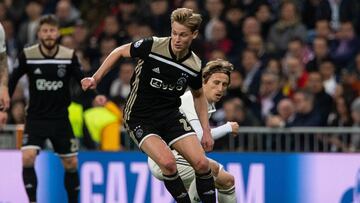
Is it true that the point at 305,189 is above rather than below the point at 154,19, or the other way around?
below

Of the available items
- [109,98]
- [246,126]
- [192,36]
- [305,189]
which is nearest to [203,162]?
[192,36]

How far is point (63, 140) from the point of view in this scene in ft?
48.2

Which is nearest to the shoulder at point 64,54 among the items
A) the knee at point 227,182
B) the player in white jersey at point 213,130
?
the player in white jersey at point 213,130

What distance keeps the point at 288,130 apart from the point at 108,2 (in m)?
5.94

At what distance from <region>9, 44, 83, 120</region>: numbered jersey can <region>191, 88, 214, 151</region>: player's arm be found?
2.64 metres

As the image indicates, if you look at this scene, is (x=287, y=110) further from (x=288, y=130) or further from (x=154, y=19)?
(x=154, y=19)

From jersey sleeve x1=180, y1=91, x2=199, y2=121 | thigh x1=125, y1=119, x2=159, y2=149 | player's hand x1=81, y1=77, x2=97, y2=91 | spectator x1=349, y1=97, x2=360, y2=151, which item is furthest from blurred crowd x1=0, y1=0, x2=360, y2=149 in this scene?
player's hand x1=81, y1=77, x2=97, y2=91

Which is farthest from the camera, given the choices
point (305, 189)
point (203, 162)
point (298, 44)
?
point (298, 44)

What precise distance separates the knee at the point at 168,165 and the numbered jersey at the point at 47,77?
307 centimetres

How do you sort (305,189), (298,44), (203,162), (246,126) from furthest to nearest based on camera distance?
(298,44)
(246,126)
(305,189)
(203,162)

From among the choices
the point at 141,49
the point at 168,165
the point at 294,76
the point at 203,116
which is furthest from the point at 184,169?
the point at 294,76

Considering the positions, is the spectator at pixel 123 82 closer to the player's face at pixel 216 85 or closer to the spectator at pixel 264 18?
the spectator at pixel 264 18

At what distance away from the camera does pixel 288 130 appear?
16453mm

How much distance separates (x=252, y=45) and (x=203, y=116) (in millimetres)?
7076
